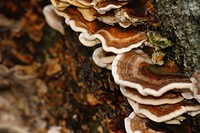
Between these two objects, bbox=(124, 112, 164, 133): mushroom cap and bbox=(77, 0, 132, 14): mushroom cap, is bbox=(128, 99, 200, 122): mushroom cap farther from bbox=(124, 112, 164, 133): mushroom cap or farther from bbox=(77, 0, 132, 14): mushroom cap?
bbox=(77, 0, 132, 14): mushroom cap

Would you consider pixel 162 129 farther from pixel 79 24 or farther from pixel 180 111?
pixel 79 24

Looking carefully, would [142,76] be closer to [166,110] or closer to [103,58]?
[166,110]

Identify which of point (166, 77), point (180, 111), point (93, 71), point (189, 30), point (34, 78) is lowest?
point (34, 78)

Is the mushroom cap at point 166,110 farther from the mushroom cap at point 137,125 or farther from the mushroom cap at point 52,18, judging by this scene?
the mushroom cap at point 52,18

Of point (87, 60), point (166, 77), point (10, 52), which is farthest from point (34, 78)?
point (166, 77)

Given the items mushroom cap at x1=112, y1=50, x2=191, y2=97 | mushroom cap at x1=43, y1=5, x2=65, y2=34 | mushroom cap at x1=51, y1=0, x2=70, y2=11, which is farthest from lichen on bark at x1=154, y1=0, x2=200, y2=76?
mushroom cap at x1=43, y1=5, x2=65, y2=34

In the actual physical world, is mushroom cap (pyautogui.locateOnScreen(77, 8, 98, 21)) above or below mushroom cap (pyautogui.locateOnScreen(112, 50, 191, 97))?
above
